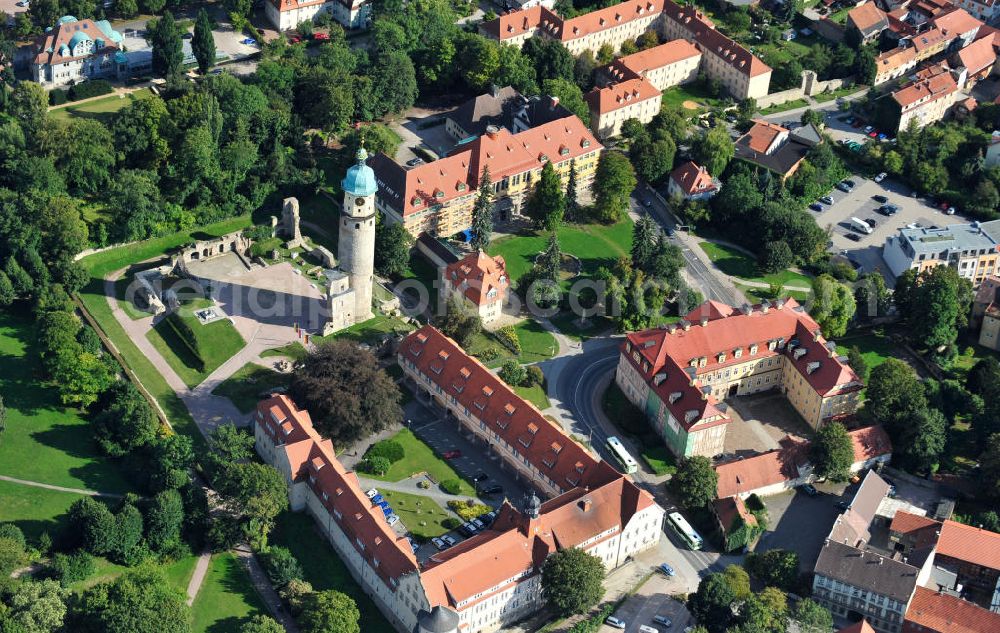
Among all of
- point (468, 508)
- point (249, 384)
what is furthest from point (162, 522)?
point (468, 508)

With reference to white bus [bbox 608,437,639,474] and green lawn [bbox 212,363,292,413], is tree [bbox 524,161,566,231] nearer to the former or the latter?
white bus [bbox 608,437,639,474]

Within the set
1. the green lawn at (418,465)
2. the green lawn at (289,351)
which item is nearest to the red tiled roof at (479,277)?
the green lawn at (289,351)

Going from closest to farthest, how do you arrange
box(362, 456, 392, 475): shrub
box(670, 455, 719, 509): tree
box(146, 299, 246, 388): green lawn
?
box(670, 455, 719, 509): tree → box(362, 456, 392, 475): shrub → box(146, 299, 246, 388): green lawn

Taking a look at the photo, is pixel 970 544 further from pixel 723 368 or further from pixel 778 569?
pixel 723 368

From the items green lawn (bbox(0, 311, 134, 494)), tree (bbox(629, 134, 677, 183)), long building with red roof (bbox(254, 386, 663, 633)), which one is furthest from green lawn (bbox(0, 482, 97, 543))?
tree (bbox(629, 134, 677, 183))

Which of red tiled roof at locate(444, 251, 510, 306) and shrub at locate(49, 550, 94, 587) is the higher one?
red tiled roof at locate(444, 251, 510, 306)
